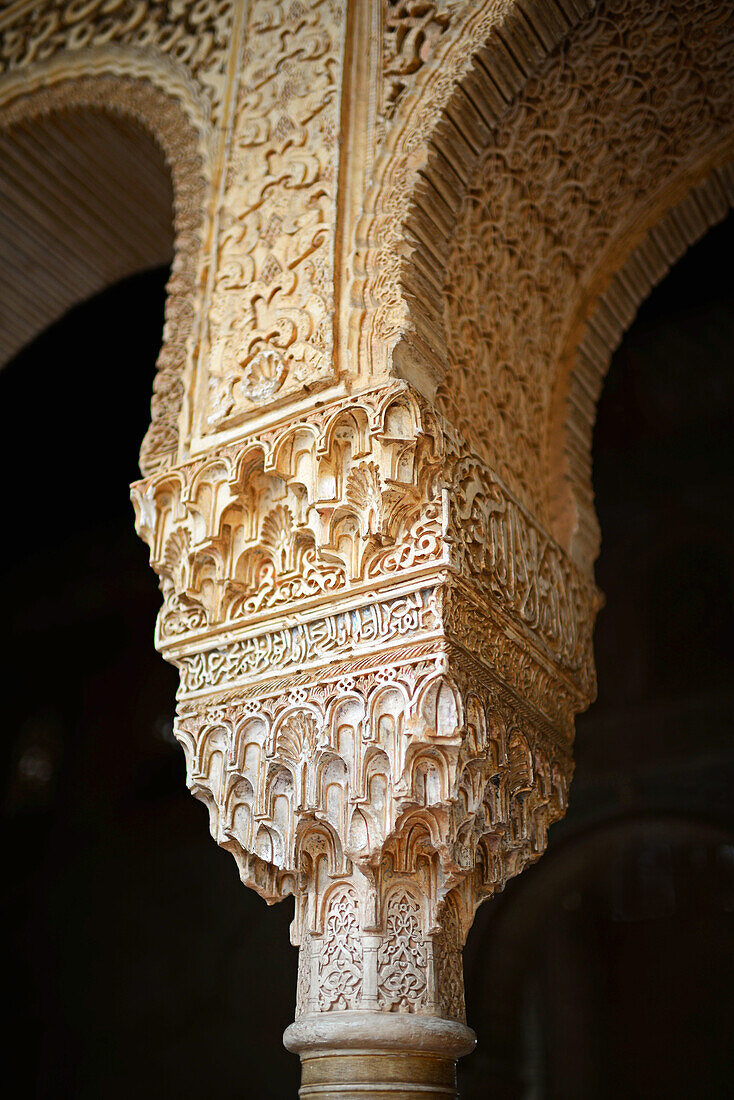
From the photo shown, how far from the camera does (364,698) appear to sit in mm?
2387

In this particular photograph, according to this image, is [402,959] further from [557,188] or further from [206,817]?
[206,817]

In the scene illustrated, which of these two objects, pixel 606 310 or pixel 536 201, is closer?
pixel 536 201

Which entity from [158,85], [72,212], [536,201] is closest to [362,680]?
[536,201]

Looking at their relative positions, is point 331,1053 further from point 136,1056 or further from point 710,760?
point 136,1056

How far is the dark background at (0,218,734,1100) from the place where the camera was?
16.6 feet

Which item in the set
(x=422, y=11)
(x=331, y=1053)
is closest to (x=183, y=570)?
(x=331, y=1053)

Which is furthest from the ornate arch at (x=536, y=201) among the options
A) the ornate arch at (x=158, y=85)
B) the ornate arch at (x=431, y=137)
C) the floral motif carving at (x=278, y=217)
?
the ornate arch at (x=158, y=85)

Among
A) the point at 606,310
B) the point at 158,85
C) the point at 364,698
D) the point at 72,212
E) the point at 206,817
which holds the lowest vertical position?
the point at 364,698

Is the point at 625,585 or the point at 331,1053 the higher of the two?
the point at 625,585

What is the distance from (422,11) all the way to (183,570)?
1.81 m

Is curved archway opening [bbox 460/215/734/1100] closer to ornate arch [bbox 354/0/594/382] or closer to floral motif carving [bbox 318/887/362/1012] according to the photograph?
ornate arch [bbox 354/0/594/382]

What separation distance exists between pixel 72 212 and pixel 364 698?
2833mm

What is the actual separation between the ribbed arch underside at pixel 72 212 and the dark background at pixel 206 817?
0.87 metres

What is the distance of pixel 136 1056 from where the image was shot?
5.87m
